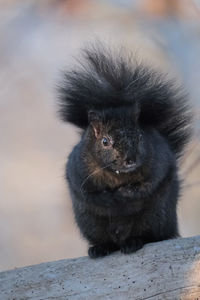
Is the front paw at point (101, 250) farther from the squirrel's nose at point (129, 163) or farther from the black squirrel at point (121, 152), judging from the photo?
the squirrel's nose at point (129, 163)

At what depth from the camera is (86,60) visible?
4254 mm

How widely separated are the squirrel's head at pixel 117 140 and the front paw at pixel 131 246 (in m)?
0.41

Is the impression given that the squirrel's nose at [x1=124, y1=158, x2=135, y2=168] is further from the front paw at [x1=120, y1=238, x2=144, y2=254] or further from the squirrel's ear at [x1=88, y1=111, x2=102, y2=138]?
the front paw at [x1=120, y1=238, x2=144, y2=254]

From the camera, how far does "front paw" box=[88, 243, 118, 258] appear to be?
3936mm

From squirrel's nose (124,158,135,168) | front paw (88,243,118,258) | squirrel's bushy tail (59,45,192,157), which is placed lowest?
front paw (88,243,118,258)

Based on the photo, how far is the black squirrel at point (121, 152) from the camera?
3.89 m

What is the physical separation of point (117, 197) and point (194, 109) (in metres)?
0.92

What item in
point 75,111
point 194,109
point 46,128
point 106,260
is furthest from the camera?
point 46,128

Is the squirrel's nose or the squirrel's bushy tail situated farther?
the squirrel's bushy tail

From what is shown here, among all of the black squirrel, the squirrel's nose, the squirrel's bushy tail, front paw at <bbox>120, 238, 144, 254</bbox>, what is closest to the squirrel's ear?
the black squirrel

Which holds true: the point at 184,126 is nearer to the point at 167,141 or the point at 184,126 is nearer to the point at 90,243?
the point at 167,141

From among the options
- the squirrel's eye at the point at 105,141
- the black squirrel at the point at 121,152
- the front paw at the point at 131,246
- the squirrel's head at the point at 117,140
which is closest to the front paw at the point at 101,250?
the black squirrel at the point at 121,152

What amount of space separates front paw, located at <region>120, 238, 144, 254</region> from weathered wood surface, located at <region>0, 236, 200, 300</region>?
0.03 m

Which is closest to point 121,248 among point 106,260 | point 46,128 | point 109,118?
point 106,260
